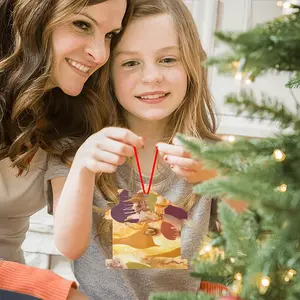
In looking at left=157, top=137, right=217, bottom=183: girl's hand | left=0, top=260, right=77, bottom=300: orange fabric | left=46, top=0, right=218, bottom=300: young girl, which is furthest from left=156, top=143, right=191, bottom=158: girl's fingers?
left=0, top=260, right=77, bottom=300: orange fabric

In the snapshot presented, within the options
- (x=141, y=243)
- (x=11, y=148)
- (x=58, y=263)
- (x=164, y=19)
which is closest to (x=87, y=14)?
(x=164, y=19)

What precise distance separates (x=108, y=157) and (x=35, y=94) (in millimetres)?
383

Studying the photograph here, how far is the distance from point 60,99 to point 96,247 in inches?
15.9

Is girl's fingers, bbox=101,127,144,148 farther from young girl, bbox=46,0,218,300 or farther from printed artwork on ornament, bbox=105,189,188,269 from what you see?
printed artwork on ornament, bbox=105,189,188,269

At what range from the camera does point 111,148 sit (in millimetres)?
932

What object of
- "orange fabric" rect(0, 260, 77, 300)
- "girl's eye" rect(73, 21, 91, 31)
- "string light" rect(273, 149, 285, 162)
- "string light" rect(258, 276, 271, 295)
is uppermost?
"string light" rect(273, 149, 285, 162)

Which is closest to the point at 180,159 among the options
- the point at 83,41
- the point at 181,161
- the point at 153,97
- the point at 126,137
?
the point at 181,161

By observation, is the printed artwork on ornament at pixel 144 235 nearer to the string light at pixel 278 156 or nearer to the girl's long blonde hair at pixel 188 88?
the girl's long blonde hair at pixel 188 88

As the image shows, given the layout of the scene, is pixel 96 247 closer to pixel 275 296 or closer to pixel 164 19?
pixel 164 19

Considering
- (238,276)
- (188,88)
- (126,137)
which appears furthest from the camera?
(188,88)

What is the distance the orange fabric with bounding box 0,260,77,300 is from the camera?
972mm

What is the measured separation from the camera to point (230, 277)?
0.67 m

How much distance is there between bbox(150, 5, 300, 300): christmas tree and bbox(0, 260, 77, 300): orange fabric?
16.2 inches

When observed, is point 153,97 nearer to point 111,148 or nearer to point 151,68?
point 151,68
